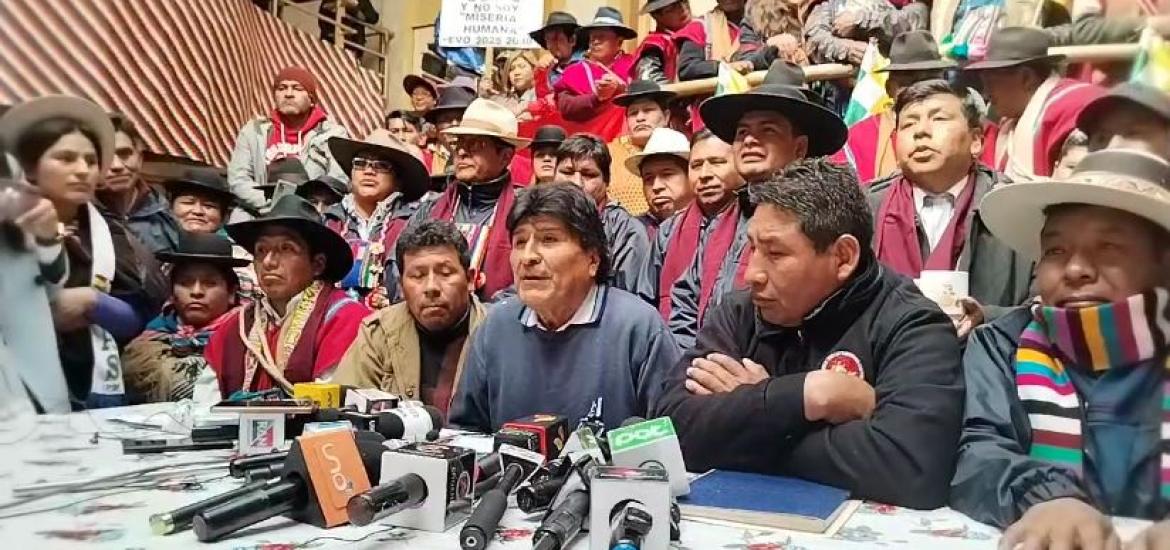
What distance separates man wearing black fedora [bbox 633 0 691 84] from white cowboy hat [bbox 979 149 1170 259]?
2267 mm

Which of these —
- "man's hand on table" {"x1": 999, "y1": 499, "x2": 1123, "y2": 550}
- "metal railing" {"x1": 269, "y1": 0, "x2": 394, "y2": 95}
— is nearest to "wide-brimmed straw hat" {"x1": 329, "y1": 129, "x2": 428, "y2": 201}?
"metal railing" {"x1": 269, "y1": 0, "x2": 394, "y2": 95}

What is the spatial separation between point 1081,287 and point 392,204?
2071 mm

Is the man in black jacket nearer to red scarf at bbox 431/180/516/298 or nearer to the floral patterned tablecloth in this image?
the floral patterned tablecloth

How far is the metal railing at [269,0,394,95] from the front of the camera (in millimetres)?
1185

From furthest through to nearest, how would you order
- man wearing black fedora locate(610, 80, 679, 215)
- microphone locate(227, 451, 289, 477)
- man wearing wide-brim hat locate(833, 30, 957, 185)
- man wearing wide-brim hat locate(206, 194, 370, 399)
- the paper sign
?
the paper sign < man wearing black fedora locate(610, 80, 679, 215) < man wearing wide-brim hat locate(833, 30, 957, 185) < man wearing wide-brim hat locate(206, 194, 370, 399) < microphone locate(227, 451, 289, 477)

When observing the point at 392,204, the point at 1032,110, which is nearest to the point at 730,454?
the point at 1032,110

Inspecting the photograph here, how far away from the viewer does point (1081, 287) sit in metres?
0.81

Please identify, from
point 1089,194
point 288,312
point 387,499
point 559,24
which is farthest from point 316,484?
point 559,24

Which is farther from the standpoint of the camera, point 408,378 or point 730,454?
point 408,378

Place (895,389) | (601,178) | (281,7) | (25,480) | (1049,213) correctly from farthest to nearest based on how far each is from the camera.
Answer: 1. (601,178)
2. (281,7)
3. (895,389)
4. (1049,213)
5. (25,480)

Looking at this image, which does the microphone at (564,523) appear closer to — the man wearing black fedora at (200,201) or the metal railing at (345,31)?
the man wearing black fedora at (200,201)

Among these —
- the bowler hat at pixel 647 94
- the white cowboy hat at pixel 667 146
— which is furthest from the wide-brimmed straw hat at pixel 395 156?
the bowler hat at pixel 647 94

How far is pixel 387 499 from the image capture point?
74cm

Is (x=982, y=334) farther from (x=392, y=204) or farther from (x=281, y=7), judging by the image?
(x=392, y=204)
